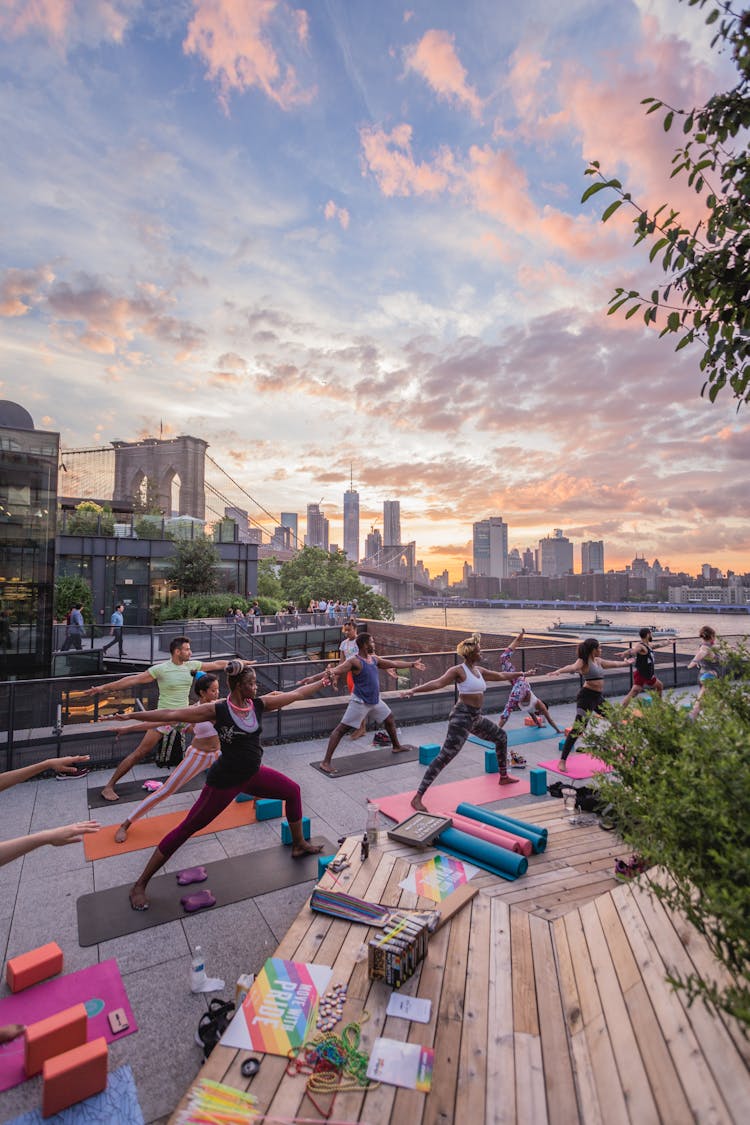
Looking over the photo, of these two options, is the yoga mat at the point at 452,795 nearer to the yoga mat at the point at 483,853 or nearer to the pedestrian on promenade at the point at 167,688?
the yoga mat at the point at 483,853

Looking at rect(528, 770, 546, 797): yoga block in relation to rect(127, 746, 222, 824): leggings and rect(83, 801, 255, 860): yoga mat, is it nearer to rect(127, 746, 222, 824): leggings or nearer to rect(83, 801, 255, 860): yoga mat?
rect(83, 801, 255, 860): yoga mat

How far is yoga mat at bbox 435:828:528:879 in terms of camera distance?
443 centimetres

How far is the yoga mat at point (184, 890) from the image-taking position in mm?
4367

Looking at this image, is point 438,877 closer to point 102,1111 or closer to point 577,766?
point 102,1111

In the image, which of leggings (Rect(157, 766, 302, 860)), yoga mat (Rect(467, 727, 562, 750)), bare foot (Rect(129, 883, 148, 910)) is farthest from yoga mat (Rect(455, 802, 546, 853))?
yoga mat (Rect(467, 727, 562, 750))

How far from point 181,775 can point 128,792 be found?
92.6 inches

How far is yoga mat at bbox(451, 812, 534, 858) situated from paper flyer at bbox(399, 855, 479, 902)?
1.09 feet

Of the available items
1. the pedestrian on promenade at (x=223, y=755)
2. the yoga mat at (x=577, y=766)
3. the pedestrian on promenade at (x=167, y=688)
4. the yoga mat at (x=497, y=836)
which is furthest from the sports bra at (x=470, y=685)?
the pedestrian on promenade at (x=167, y=688)

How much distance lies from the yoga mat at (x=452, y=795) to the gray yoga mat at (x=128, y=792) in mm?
2657

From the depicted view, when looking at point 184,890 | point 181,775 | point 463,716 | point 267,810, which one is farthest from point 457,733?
point 184,890

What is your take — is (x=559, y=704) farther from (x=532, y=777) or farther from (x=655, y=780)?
(x=655, y=780)

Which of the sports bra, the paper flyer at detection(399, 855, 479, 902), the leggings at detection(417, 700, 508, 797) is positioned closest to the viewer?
the paper flyer at detection(399, 855, 479, 902)

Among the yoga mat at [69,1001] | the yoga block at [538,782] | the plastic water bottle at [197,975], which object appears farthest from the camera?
the yoga block at [538,782]

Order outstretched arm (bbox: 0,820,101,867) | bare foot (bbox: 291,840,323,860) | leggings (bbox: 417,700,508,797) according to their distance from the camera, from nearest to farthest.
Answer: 1. outstretched arm (bbox: 0,820,101,867)
2. bare foot (bbox: 291,840,323,860)
3. leggings (bbox: 417,700,508,797)
